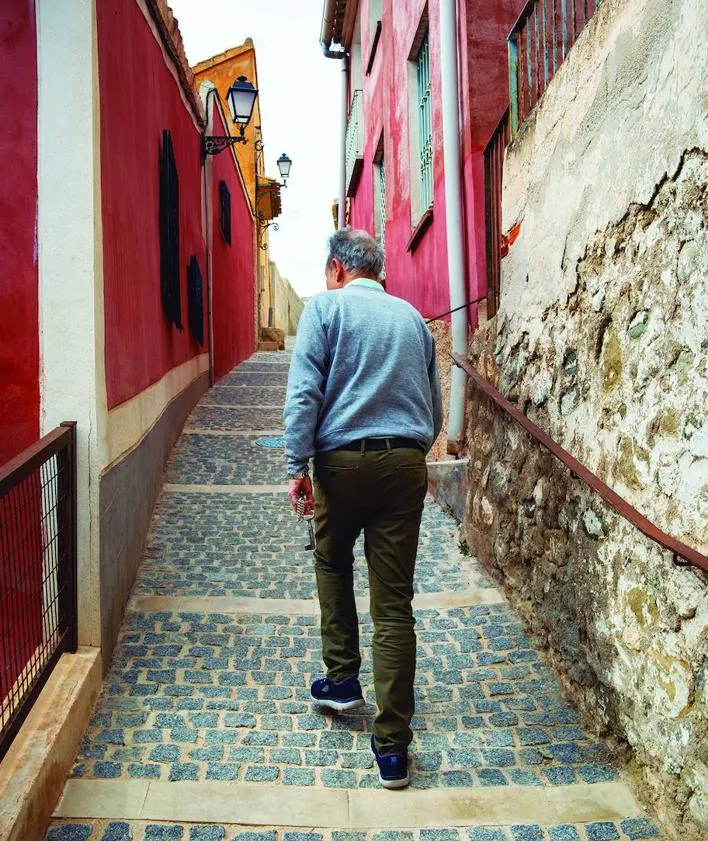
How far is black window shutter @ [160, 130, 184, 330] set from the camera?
5777 millimetres

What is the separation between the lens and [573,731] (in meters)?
2.89

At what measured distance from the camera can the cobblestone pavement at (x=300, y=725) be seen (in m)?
2.41

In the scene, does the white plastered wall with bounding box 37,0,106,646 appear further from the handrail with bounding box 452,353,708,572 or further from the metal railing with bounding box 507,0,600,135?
the metal railing with bounding box 507,0,600,135

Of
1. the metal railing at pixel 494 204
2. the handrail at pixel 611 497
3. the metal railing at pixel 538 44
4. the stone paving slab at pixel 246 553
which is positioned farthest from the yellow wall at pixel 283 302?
the handrail at pixel 611 497

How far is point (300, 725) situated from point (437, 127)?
5.15 m

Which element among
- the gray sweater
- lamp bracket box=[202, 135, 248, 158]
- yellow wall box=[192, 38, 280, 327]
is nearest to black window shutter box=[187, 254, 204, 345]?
lamp bracket box=[202, 135, 248, 158]

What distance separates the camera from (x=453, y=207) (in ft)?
18.6

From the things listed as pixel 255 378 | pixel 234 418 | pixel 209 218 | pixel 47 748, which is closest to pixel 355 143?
pixel 209 218

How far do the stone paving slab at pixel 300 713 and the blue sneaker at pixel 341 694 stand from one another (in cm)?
7

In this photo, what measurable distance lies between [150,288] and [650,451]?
3621 millimetres

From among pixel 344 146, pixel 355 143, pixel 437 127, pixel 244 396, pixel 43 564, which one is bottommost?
pixel 43 564

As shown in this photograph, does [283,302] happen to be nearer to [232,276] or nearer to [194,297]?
[232,276]

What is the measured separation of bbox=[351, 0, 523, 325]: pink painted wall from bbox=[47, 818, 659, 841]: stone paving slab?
367 centimetres

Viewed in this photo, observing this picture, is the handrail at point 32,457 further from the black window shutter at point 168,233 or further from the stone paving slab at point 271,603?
the black window shutter at point 168,233
